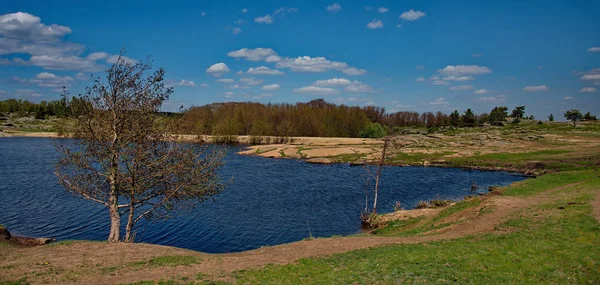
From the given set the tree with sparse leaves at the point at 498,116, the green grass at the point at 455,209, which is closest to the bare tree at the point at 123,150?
the green grass at the point at 455,209

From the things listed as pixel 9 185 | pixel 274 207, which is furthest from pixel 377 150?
pixel 9 185

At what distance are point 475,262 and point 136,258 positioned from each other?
16.8 metres

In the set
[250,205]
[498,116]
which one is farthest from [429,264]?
[498,116]

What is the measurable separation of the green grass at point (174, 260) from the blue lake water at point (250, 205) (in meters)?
11.3

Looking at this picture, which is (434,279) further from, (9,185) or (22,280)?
(9,185)

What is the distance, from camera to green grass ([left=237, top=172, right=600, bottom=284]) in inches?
611

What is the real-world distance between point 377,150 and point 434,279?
275ft

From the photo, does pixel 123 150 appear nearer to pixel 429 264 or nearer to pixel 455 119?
pixel 429 264

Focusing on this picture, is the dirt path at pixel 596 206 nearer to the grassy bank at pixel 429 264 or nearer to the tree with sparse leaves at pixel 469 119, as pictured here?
the grassy bank at pixel 429 264

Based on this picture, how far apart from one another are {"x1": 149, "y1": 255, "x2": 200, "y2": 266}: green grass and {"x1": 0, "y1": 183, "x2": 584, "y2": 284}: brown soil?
50 cm

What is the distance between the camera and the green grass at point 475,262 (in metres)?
15.5

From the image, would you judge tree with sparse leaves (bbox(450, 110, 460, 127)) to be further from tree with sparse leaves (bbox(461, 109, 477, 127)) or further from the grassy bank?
the grassy bank

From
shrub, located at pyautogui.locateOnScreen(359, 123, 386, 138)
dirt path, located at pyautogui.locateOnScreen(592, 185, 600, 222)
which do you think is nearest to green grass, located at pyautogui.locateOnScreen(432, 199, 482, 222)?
dirt path, located at pyautogui.locateOnScreen(592, 185, 600, 222)

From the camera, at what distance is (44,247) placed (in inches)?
888
